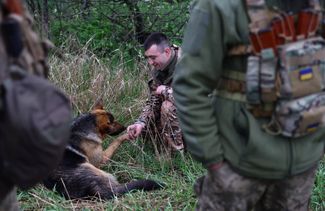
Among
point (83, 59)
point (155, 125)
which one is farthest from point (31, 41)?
point (83, 59)

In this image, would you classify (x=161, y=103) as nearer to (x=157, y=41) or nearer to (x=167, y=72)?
(x=167, y=72)

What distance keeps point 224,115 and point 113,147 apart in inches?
113

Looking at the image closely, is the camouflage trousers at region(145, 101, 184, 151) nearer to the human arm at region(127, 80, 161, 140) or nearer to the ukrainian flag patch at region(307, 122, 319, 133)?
the human arm at region(127, 80, 161, 140)

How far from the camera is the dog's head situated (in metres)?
5.38

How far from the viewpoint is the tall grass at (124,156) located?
426cm

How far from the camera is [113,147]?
17.3 feet

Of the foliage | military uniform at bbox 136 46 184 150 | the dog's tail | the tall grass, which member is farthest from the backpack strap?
the foliage

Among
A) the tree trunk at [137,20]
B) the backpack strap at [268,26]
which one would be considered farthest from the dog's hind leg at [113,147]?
the tree trunk at [137,20]

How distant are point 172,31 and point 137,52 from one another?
0.79 m

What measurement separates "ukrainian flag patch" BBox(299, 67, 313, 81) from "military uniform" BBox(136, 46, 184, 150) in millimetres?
2805

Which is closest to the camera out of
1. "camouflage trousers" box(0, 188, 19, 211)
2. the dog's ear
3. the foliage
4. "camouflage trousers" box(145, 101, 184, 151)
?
"camouflage trousers" box(0, 188, 19, 211)

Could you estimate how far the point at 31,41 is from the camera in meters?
2.02

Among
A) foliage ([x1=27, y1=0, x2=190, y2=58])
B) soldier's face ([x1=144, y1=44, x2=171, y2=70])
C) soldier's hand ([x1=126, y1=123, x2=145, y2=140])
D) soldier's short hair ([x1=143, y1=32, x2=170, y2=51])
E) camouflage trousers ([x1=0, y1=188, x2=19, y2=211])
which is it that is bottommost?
soldier's hand ([x1=126, y1=123, x2=145, y2=140])

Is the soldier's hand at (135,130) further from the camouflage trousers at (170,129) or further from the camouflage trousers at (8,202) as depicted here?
the camouflage trousers at (8,202)
